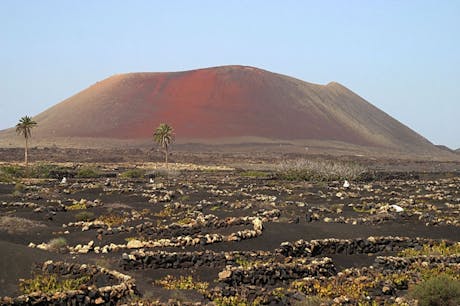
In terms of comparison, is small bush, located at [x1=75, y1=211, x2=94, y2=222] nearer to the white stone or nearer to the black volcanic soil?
the black volcanic soil

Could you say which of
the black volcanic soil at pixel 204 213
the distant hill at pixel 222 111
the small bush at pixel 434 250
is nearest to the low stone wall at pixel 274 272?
the black volcanic soil at pixel 204 213

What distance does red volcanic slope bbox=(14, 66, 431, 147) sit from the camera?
14038 cm

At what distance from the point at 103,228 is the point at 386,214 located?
11.3m

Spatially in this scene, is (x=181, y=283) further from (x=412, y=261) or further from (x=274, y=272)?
(x=412, y=261)

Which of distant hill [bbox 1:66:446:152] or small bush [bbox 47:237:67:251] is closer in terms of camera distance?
small bush [bbox 47:237:67:251]

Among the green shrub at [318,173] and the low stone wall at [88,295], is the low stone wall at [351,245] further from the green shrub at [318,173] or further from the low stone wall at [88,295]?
the green shrub at [318,173]

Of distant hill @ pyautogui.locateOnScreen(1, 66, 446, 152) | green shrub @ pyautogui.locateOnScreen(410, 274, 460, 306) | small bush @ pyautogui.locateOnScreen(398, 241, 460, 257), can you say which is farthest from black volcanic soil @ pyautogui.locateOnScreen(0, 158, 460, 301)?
distant hill @ pyautogui.locateOnScreen(1, 66, 446, 152)

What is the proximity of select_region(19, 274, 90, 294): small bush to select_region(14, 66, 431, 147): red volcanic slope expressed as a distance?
396 ft

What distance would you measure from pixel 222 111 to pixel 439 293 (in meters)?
141

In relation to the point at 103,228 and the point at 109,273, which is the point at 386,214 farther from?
the point at 109,273

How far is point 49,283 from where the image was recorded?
12.9 m

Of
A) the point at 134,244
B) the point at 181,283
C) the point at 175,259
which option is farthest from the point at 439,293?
the point at 134,244

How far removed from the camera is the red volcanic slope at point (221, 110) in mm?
140375

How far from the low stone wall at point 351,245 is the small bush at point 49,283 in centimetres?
621
